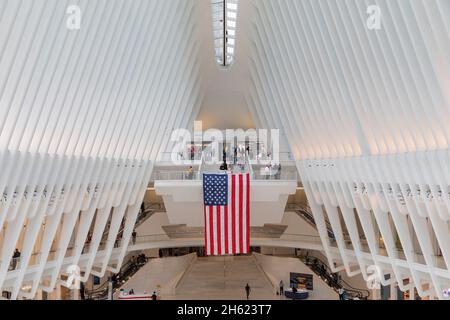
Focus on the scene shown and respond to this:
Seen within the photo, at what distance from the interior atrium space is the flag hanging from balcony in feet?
0.20

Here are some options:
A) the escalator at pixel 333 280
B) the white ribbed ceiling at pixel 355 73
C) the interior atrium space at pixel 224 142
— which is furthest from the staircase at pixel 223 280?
the white ribbed ceiling at pixel 355 73

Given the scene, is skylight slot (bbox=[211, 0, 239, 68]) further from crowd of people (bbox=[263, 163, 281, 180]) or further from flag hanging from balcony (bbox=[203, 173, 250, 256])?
flag hanging from balcony (bbox=[203, 173, 250, 256])

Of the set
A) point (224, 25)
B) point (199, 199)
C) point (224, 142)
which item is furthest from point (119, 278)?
point (224, 25)

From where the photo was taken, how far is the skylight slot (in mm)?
17281

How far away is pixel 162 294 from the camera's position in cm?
2414

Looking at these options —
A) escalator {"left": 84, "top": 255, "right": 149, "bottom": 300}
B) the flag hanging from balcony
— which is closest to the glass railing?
the flag hanging from balcony

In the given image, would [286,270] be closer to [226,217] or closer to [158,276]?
[158,276]

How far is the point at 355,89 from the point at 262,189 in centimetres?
745

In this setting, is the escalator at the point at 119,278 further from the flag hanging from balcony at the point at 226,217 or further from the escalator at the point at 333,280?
the escalator at the point at 333,280

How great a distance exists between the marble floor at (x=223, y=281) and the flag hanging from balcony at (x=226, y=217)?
175 inches

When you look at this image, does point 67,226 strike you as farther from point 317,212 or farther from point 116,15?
point 317,212

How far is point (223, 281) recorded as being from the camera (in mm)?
25484

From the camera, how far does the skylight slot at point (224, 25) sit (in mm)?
17281

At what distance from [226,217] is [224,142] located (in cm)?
1160
